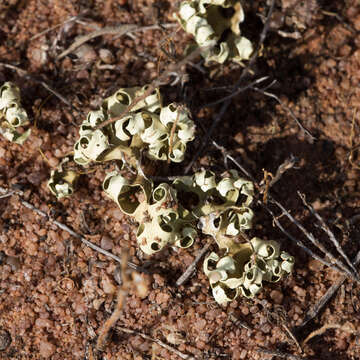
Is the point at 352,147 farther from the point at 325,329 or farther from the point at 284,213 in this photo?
the point at 325,329

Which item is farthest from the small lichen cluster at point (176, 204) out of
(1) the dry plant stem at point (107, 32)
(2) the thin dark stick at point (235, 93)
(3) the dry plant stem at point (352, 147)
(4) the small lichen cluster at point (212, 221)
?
(1) the dry plant stem at point (107, 32)

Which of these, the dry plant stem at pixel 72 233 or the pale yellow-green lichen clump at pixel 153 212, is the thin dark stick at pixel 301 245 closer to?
the pale yellow-green lichen clump at pixel 153 212

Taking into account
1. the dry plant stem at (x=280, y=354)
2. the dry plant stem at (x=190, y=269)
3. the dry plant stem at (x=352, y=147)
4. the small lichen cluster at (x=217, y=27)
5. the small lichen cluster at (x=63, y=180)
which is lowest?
the dry plant stem at (x=280, y=354)

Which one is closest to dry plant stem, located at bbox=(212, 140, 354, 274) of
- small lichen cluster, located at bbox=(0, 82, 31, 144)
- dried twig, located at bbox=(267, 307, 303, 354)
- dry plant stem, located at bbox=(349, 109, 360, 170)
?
dried twig, located at bbox=(267, 307, 303, 354)

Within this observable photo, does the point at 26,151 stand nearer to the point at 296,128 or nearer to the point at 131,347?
the point at 131,347

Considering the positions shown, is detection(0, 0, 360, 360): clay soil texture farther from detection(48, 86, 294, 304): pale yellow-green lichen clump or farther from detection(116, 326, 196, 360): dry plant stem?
detection(48, 86, 294, 304): pale yellow-green lichen clump

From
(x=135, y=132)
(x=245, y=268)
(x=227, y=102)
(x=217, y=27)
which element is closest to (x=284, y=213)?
(x=245, y=268)
